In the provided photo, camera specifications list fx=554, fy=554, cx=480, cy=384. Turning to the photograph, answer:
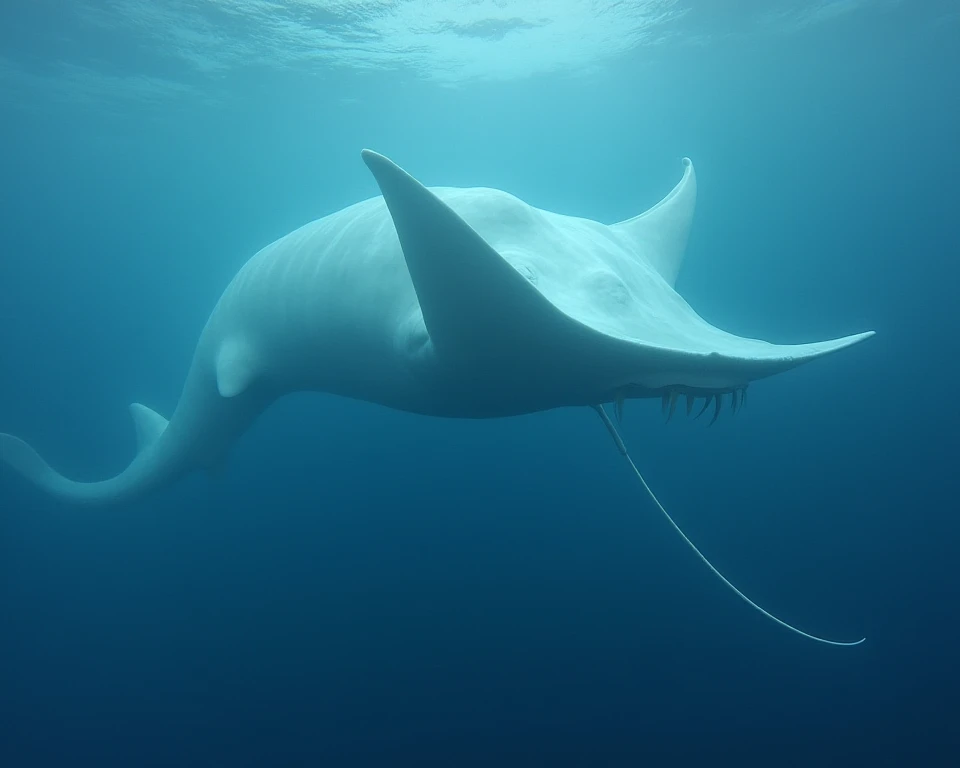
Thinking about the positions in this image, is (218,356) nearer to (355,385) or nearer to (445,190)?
(355,385)

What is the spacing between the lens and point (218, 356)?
5.42 m

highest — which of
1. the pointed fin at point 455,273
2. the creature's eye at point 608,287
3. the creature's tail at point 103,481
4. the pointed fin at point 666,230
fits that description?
the pointed fin at point 666,230

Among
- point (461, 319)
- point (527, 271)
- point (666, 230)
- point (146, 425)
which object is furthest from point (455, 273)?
point (146, 425)

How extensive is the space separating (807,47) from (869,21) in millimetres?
3118

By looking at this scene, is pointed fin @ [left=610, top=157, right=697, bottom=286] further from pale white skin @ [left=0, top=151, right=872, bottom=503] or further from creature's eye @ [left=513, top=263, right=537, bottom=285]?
creature's eye @ [left=513, top=263, right=537, bottom=285]

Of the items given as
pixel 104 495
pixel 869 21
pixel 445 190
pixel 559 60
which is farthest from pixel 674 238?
pixel 869 21

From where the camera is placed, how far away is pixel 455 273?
208 centimetres

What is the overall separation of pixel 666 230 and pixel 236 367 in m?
4.63

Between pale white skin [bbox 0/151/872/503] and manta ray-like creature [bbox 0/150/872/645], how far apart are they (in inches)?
0.5

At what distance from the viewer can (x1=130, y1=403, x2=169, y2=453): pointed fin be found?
7.54 metres

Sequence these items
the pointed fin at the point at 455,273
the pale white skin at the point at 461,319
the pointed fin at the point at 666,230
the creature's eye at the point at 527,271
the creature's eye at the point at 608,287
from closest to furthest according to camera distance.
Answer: the pointed fin at the point at 455,273 < the pale white skin at the point at 461,319 < the creature's eye at the point at 527,271 < the creature's eye at the point at 608,287 < the pointed fin at the point at 666,230

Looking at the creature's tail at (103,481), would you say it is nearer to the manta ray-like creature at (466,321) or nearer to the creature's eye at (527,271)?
the manta ray-like creature at (466,321)

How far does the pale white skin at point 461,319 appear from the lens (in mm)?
2111

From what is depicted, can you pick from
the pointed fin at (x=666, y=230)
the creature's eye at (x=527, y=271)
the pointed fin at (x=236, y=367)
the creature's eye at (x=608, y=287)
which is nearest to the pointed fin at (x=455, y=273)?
the creature's eye at (x=527, y=271)
